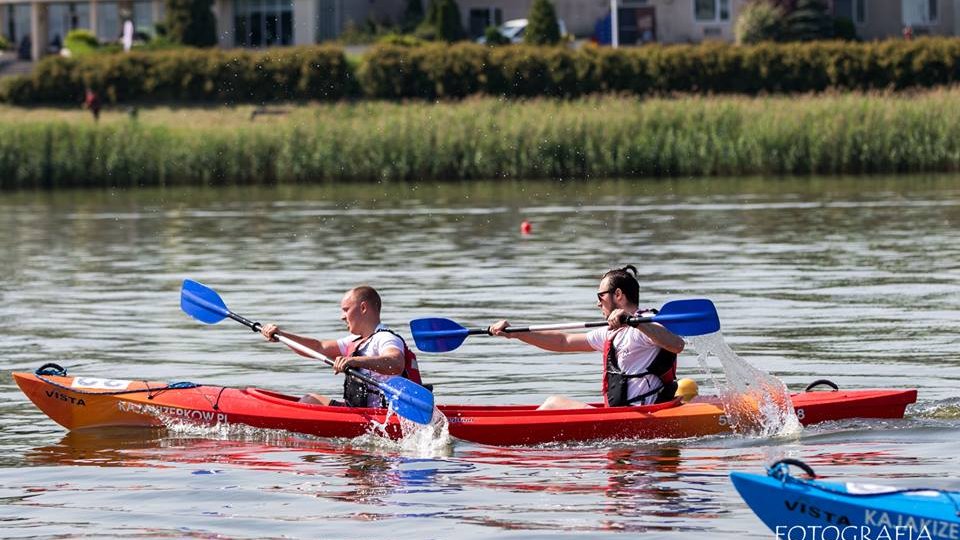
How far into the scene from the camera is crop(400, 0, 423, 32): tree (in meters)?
68.3

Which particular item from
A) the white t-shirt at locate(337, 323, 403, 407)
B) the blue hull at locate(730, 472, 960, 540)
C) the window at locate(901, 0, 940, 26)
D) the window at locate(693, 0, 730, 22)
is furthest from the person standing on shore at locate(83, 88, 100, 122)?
the blue hull at locate(730, 472, 960, 540)

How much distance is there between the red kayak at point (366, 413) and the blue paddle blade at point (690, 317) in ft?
1.66

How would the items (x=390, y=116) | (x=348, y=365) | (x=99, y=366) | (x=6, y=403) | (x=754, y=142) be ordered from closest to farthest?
(x=348, y=365) → (x=6, y=403) → (x=99, y=366) → (x=754, y=142) → (x=390, y=116)

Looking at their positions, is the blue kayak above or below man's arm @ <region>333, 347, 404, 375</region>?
below

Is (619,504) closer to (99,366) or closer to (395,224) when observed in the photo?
(99,366)

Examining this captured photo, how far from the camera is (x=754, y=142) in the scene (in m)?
37.7

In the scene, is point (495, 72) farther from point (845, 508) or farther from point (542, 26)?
point (845, 508)

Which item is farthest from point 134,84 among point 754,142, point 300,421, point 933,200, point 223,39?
point 300,421

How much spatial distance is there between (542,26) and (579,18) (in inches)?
370

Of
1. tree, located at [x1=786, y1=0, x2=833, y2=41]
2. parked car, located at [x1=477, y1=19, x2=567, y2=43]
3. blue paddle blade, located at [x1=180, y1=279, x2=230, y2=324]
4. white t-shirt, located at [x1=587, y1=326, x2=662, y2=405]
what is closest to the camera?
white t-shirt, located at [x1=587, y1=326, x2=662, y2=405]

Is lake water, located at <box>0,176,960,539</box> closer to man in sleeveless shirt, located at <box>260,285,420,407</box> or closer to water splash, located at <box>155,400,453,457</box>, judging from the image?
water splash, located at <box>155,400,453,457</box>

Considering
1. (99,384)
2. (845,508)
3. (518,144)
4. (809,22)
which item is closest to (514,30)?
(809,22)

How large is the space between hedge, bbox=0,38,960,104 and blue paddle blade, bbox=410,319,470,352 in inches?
1524

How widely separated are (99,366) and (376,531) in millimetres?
7025
